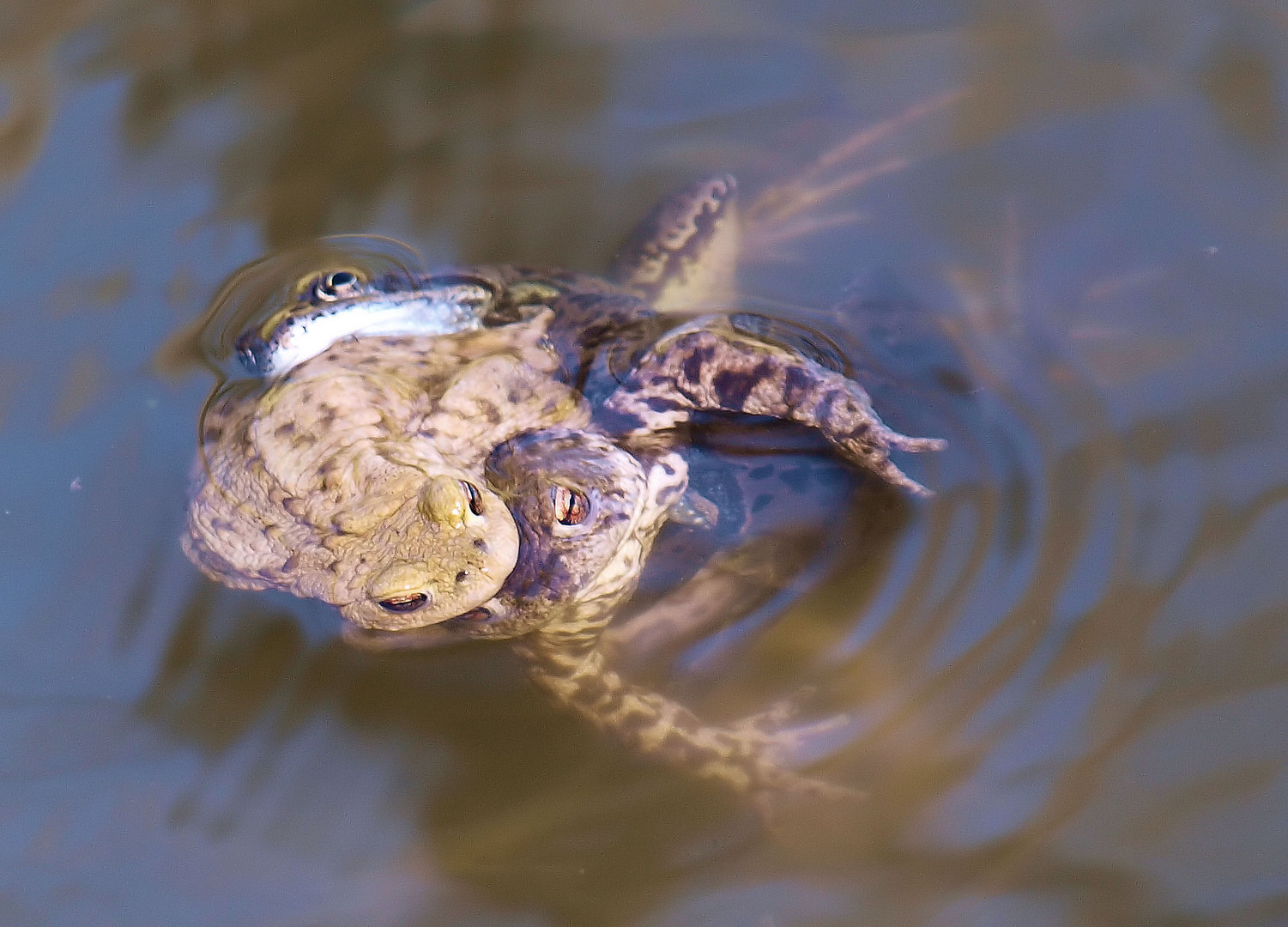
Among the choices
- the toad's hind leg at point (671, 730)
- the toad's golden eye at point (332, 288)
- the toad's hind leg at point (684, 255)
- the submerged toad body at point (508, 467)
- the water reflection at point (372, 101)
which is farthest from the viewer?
the water reflection at point (372, 101)

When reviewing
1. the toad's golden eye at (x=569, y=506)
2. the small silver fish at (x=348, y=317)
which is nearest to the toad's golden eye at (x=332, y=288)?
the small silver fish at (x=348, y=317)

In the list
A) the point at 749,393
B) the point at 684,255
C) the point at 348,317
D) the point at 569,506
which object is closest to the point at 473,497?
the point at 569,506

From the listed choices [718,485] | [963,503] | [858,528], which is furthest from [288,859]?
[963,503]

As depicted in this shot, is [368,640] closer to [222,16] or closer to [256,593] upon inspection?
[256,593]

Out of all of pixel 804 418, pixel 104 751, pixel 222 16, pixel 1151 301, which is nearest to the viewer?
pixel 804 418

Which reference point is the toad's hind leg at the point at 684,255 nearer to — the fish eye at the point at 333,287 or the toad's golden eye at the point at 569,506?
the fish eye at the point at 333,287

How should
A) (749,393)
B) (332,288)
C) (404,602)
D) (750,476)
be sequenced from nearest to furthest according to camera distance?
(404,602)
(749,393)
(750,476)
(332,288)

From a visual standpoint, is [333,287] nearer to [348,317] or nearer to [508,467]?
[348,317]
